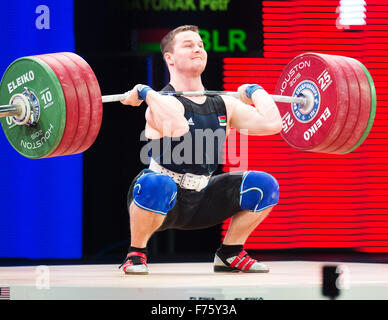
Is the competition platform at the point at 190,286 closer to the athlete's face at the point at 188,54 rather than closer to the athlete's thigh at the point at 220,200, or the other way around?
the athlete's thigh at the point at 220,200

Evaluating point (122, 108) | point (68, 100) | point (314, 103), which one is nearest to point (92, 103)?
point (68, 100)

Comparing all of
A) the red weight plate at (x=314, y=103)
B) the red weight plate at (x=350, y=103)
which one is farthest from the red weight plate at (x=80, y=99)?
the red weight plate at (x=350, y=103)

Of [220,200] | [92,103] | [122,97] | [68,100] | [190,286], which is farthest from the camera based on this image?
[220,200]

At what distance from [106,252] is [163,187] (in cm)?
235

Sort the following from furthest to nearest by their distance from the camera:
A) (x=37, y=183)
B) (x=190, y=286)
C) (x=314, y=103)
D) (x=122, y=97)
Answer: (x=37, y=183)
(x=314, y=103)
(x=122, y=97)
(x=190, y=286)

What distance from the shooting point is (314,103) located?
4.07m

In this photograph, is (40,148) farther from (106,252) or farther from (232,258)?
(106,252)

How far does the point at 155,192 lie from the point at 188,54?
75 cm

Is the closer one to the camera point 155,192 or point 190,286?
point 190,286

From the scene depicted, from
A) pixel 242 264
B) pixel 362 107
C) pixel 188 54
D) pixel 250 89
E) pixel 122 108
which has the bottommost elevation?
pixel 242 264

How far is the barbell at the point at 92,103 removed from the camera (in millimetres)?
3619

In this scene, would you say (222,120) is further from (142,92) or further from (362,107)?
(362,107)

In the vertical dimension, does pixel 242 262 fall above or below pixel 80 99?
below

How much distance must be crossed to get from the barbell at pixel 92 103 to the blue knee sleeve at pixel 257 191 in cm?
38
